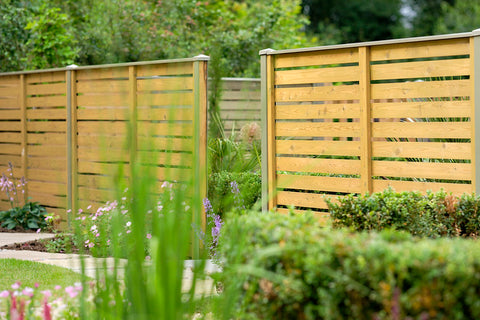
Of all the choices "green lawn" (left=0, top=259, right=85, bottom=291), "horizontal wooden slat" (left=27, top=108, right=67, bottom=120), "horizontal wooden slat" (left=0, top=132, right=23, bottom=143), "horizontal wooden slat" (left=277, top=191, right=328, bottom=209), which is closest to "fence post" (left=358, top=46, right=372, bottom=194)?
"horizontal wooden slat" (left=277, top=191, right=328, bottom=209)

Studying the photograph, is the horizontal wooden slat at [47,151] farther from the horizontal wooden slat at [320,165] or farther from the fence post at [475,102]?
the fence post at [475,102]

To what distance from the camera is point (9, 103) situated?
750cm

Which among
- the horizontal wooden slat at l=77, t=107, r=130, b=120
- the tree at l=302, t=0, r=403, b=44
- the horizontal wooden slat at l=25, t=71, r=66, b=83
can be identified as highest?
the tree at l=302, t=0, r=403, b=44

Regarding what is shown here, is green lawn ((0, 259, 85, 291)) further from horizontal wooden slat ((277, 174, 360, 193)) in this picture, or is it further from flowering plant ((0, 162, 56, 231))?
flowering plant ((0, 162, 56, 231))

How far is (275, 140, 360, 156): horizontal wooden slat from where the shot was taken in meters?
4.56

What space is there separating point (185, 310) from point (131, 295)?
26 cm

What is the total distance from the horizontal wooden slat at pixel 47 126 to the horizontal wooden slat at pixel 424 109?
3587 millimetres

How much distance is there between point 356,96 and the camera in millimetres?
4574

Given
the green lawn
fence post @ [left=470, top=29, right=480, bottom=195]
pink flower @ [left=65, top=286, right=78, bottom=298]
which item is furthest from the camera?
the green lawn

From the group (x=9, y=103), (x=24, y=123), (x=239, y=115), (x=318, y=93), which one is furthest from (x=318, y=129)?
(x=9, y=103)

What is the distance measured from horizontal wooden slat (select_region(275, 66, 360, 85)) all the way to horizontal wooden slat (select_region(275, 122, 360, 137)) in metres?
0.33

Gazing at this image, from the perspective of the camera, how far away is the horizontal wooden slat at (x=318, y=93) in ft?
15.1

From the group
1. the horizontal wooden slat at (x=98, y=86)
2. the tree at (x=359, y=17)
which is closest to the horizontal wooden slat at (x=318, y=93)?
the horizontal wooden slat at (x=98, y=86)

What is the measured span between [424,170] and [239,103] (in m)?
4.35
